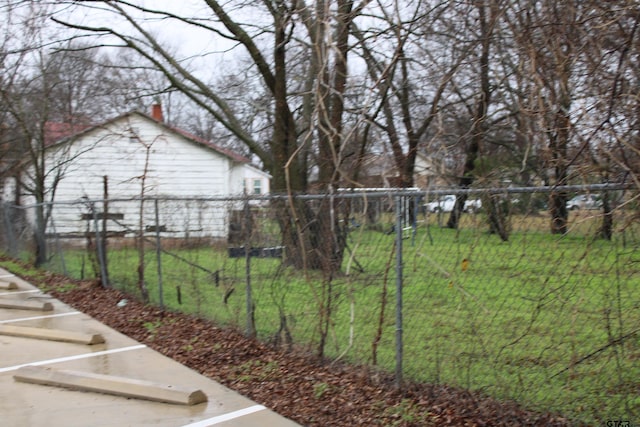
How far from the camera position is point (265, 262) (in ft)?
20.8

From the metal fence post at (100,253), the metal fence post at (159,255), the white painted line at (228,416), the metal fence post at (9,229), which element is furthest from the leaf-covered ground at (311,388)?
the metal fence post at (9,229)

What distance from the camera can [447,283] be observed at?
4.81 metres

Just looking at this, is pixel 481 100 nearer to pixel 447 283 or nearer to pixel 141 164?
pixel 447 283

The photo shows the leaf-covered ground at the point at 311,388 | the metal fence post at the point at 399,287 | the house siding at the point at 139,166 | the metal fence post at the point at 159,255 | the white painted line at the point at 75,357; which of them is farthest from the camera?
the house siding at the point at 139,166

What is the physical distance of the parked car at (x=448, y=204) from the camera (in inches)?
169

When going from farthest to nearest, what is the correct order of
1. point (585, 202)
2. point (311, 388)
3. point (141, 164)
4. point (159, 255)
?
point (141, 164)
point (159, 255)
point (311, 388)
point (585, 202)

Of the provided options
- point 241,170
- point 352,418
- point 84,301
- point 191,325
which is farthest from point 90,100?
point 352,418

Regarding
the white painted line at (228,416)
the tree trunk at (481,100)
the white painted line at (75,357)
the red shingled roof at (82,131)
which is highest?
the red shingled roof at (82,131)

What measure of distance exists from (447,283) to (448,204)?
2.60 ft

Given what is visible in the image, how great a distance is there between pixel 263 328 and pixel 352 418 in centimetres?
235

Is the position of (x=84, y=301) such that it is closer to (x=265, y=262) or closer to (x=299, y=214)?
(x=265, y=262)

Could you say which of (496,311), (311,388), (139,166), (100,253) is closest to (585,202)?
(496,311)

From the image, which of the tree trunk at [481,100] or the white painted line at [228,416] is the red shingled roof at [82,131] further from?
the white painted line at [228,416]

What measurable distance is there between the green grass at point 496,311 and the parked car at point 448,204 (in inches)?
5.6
